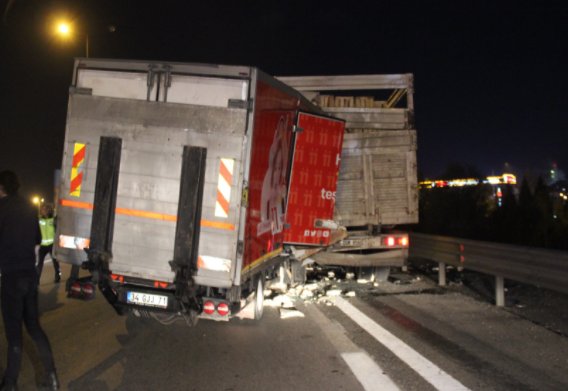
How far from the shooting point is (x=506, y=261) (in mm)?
7234

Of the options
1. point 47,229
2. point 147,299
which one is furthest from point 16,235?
point 47,229

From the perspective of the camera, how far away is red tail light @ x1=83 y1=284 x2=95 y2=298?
4992mm

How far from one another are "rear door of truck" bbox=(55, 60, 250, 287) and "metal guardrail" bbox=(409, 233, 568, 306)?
15.4ft

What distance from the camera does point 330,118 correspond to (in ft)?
24.9

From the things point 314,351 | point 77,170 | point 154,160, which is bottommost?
point 314,351

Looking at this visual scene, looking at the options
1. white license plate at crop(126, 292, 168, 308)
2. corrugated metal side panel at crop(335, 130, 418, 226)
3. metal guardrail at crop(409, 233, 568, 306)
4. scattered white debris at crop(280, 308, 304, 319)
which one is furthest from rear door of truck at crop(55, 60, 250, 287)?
metal guardrail at crop(409, 233, 568, 306)

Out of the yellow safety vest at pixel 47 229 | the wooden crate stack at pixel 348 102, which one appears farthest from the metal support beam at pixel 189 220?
the yellow safety vest at pixel 47 229

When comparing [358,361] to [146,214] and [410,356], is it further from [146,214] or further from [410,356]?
[146,214]

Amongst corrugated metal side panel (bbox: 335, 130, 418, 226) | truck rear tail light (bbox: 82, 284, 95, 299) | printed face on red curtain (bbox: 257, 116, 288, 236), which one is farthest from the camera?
corrugated metal side panel (bbox: 335, 130, 418, 226)

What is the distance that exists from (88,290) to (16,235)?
1241 millimetres

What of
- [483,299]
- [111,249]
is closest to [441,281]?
[483,299]

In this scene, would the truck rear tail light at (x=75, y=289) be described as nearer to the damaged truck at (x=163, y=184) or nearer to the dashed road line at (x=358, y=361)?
the damaged truck at (x=163, y=184)

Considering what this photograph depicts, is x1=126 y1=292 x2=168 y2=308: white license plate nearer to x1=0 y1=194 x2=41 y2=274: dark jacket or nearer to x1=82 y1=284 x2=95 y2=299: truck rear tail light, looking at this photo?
x1=82 y1=284 x2=95 y2=299: truck rear tail light

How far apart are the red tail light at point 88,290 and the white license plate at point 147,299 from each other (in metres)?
0.55
